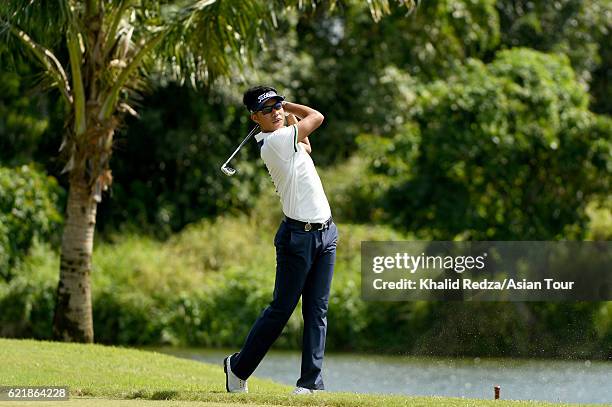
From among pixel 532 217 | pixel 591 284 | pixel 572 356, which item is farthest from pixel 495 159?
pixel 572 356

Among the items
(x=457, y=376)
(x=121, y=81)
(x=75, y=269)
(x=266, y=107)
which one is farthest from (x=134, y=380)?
(x=457, y=376)

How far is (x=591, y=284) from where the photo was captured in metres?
17.7

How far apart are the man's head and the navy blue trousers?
72 cm

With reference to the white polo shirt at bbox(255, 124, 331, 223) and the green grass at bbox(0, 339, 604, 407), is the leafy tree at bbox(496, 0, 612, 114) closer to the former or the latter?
the green grass at bbox(0, 339, 604, 407)

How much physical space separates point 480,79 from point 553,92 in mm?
1195

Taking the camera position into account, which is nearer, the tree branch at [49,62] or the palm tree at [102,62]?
the palm tree at [102,62]

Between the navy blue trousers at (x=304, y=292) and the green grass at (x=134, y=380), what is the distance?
298 millimetres

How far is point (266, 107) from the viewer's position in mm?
8164

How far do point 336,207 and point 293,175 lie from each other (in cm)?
1439

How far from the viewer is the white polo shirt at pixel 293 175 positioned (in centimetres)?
796

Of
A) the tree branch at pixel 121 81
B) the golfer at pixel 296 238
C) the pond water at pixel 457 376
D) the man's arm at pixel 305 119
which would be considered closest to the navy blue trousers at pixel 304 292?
the golfer at pixel 296 238

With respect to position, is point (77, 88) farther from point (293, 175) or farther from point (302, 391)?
point (302, 391)

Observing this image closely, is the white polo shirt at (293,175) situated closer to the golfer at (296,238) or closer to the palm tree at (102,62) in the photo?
the golfer at (296,238)

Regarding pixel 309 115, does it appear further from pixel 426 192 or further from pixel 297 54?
pixel 297 54
